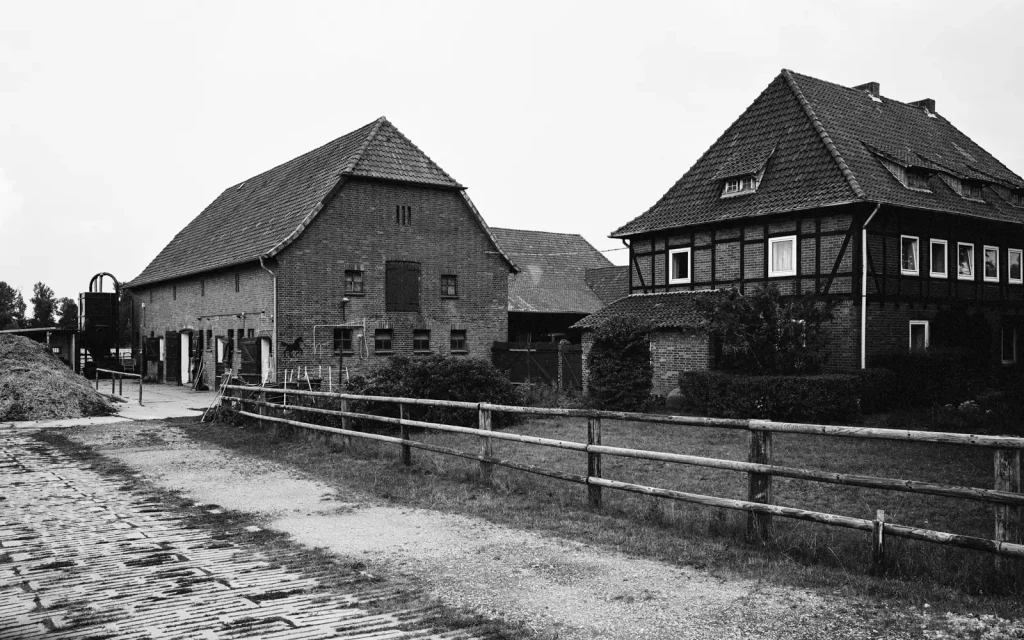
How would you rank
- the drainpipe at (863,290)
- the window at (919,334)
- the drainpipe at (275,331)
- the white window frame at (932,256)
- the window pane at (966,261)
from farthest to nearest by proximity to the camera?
1. the drainpipe at (275,331)
2. the window pane at (966,261)
3. the white window frame at (932,256)
4. the window at (919,334)
5. the drainpipe at (863,290)

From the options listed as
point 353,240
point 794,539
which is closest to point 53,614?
point 794,539

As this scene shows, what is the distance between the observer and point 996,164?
33250 mm

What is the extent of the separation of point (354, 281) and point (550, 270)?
1553 cm

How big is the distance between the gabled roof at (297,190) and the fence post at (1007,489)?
25.3m

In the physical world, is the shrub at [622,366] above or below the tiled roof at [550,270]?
below

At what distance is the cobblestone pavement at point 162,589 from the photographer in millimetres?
5223

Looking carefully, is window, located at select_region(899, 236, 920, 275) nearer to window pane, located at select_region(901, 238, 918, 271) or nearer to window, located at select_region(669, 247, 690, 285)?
window pane, located at select_region(901, 238, 918, 271)

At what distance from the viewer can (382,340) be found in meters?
30.7

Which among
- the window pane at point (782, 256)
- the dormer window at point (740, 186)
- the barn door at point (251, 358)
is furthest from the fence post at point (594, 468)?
the barn door at point (251, 358)

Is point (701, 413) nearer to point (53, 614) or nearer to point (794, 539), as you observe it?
point (794, 539)

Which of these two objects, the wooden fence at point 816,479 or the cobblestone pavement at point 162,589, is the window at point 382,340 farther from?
the cobblestone pavement at point 162,589

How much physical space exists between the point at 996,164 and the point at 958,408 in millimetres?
17155

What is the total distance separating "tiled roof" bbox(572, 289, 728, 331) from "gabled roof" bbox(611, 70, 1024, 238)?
2.29 metres

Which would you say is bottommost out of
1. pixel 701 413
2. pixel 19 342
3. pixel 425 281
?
pixel 701 413
